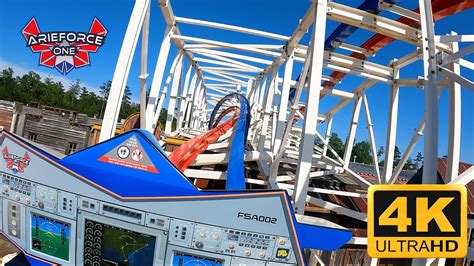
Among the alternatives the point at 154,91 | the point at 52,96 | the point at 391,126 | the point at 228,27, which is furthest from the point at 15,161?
the point at 52,96

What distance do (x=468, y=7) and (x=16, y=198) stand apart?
8402mm

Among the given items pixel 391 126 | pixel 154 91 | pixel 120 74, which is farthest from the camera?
pixel 391 126

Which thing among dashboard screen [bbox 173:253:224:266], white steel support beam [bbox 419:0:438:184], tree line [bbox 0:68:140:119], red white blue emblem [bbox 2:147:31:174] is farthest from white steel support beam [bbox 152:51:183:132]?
tree line [bbox 0:68:140:119]

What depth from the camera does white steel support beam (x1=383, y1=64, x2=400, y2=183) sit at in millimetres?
8227

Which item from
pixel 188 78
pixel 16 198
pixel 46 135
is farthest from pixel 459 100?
pixel 46 135

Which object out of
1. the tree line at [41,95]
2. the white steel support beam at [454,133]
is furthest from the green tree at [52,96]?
the white steel support beam at [454,133]

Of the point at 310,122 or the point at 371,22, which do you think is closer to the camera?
the point at 310,122

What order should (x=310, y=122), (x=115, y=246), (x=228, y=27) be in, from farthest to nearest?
(x=228, y=27)
(x=310, y=122)
(x=115, y=246)

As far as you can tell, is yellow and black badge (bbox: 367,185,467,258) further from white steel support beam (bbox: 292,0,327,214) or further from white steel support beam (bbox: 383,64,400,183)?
white steel support beam (bbox: 383,64,400,183)

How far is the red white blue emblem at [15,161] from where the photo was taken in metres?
3.59

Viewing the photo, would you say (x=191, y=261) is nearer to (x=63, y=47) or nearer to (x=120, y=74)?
(x=120, y=74)

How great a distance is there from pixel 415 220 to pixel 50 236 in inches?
154

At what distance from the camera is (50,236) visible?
11.9ft

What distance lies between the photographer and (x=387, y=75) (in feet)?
27.6
